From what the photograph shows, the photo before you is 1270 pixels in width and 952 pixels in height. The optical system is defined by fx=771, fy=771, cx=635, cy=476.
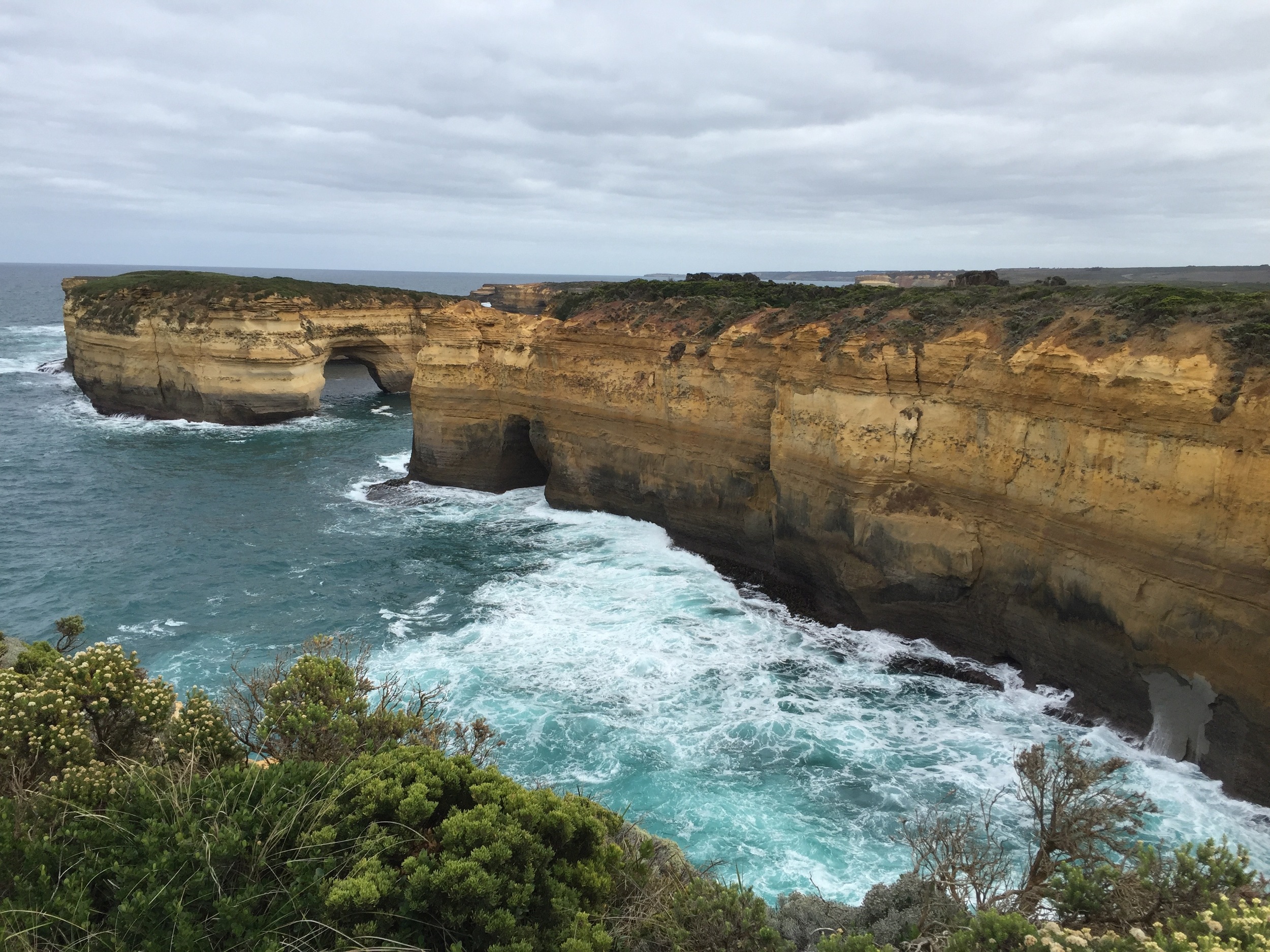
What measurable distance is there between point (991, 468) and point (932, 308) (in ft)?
15.3

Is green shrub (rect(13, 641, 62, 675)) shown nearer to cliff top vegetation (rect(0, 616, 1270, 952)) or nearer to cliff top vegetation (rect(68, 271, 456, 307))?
cliff top vegetation (rect(0, 616, 1270, 952))

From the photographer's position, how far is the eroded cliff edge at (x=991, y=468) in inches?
536

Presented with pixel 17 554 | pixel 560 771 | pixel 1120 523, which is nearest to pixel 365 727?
pixel 560 771

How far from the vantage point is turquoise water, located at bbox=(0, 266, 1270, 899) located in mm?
13102

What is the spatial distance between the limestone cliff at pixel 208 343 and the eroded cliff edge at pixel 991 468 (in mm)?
24057

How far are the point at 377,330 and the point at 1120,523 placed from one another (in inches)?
1818

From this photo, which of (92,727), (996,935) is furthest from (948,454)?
(92,727)

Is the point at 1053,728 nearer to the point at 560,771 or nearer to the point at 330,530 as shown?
the point at 560,771

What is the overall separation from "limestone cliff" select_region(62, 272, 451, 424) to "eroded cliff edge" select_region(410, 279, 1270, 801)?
24.1m

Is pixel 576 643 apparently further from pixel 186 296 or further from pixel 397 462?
pixel 186 296

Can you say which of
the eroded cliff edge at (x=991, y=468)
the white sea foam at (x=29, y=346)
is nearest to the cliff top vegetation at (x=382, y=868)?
the eroded cliff edge at (x=991, y=468)

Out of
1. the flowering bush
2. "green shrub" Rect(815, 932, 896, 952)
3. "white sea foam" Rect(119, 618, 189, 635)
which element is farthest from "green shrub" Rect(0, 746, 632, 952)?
"white sea foam" Rect(119, 618, 189, 635)

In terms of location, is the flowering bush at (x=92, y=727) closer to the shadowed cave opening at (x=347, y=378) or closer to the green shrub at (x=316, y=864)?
the green shrub at (x=316, y=864)

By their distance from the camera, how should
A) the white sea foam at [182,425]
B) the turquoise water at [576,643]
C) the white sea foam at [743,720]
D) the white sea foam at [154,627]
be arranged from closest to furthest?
the white sea foam at [743,720] < the turquoise water at [576,643] < the white sea foam at [154,627] < the white sea foam at [182,425]
